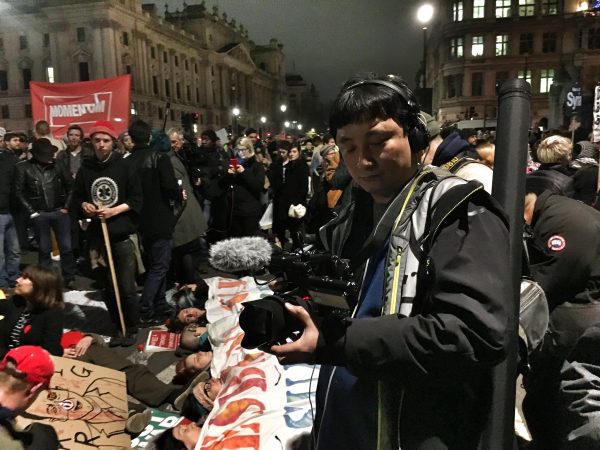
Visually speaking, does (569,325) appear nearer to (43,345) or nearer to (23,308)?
(43,345)

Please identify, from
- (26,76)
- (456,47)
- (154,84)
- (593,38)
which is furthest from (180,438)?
(154,84)

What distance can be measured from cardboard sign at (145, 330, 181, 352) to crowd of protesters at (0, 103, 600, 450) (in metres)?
0.20

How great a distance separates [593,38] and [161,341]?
69211mm

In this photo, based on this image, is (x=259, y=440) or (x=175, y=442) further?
(x=175, y=442)

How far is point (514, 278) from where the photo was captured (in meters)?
1.44

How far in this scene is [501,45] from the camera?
62.6 m

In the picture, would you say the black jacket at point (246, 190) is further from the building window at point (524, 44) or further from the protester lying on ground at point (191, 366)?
Answer: the building window at point (524, 44)

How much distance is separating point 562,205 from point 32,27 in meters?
74.3

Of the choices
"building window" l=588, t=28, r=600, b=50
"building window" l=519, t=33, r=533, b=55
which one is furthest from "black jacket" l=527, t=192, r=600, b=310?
"building window" l=519, t=33, r=533, b=55

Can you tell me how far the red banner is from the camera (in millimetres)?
10102

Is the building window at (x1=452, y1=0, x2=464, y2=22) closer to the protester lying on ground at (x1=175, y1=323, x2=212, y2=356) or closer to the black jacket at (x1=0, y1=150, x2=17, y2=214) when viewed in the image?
the black jacket at (x1=0, y1=150, x2=17, y2=214)

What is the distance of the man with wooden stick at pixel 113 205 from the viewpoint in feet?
16.8

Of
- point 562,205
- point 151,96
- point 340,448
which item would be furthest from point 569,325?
point 151,96

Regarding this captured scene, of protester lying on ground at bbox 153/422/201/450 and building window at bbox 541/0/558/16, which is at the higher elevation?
building window at bbox 541/0/558/16
